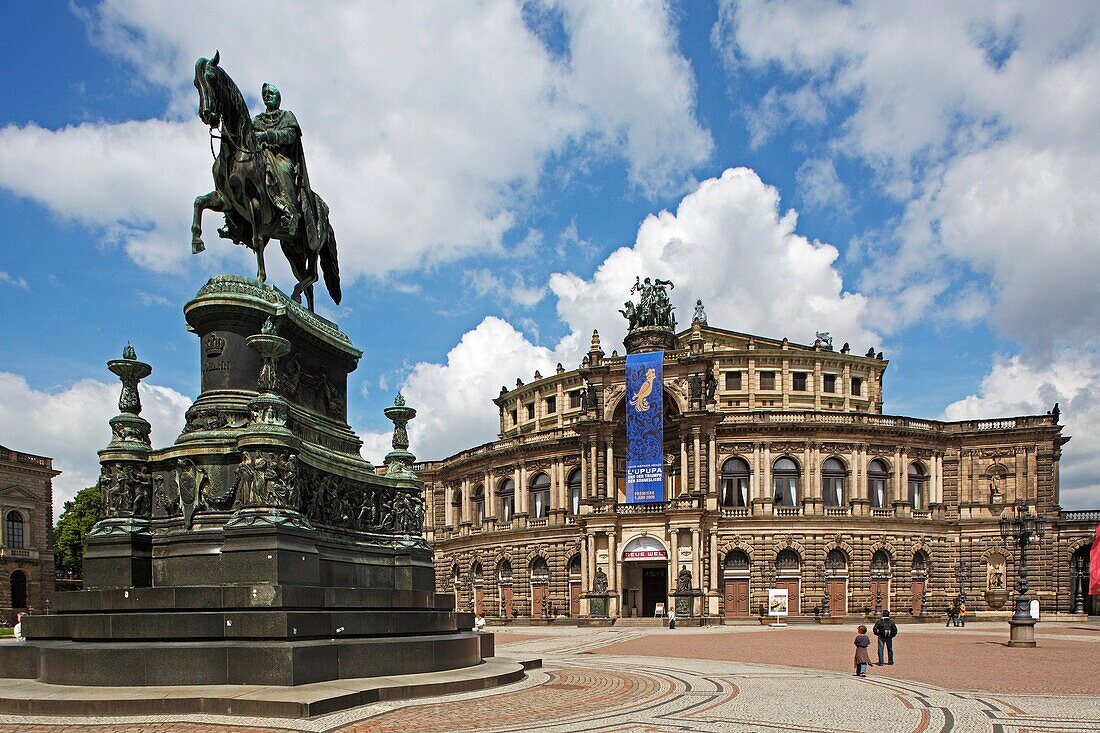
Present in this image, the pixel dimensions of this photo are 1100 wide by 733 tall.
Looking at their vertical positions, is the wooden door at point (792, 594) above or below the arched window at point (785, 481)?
below

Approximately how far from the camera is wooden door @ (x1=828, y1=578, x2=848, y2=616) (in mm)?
67125

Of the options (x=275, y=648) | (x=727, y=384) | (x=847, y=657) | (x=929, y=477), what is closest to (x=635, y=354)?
(x=727, y=384)

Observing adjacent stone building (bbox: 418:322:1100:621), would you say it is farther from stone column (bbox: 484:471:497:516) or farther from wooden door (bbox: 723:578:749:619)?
stone column (bbox: 484:471:497:516)

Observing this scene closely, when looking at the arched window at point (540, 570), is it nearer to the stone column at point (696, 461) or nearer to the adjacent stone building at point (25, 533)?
the stone column at point (696, 461)

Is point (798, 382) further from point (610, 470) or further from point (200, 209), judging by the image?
point (200, 209)

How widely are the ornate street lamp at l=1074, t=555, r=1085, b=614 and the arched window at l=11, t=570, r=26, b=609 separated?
76.5 metres

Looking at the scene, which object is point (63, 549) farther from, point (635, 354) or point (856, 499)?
point (856, 499)

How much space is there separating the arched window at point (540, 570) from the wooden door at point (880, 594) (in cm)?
2356

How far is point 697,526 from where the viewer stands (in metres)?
63.9

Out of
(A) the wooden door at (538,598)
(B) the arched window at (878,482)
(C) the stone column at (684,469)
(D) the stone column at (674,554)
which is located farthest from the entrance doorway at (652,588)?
(B) the arched window at (878,482)

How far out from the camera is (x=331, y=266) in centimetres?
2230

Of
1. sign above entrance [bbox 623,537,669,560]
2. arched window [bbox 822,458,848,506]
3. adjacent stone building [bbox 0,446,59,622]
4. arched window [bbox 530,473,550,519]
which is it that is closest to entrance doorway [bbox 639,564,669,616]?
sign above entrance [bbox 623,537,669,560]

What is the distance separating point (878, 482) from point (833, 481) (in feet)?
11.6

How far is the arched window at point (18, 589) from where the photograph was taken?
Result: 231 ft
